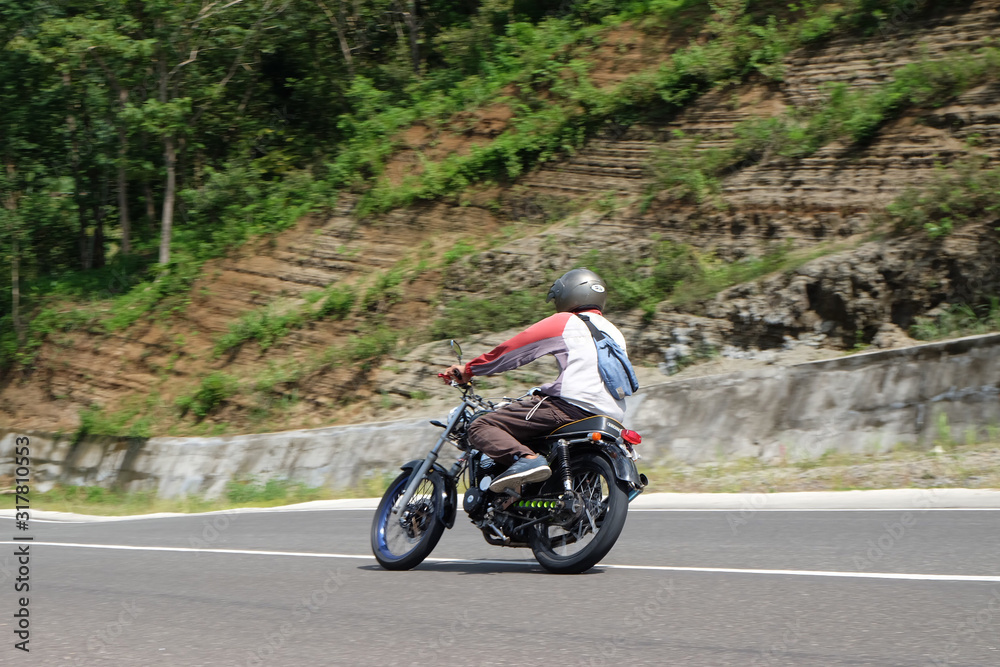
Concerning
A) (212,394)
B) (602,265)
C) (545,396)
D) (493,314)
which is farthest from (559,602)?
(212,394)

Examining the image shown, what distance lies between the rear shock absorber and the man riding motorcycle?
11 cm

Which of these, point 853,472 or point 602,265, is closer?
point 853,472

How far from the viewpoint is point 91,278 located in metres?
26.4

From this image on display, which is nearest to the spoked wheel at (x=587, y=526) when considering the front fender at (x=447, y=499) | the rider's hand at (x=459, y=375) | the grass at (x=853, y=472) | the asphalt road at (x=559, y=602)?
the asphalt road at (x=559, y=602)

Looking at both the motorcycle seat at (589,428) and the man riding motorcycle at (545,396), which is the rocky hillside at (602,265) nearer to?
the man riding motorcycle at (545,396)

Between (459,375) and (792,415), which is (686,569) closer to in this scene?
(459,375)

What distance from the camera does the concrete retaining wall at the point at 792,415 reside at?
39.2 feet

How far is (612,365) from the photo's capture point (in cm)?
633

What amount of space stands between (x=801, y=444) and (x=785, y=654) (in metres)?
9.22

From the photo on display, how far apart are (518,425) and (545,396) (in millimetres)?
260

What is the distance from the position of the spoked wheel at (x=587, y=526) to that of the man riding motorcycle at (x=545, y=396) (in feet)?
0.87

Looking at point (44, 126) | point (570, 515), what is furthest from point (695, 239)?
point (44, 126)

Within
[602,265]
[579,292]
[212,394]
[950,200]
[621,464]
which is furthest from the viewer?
[212,394]

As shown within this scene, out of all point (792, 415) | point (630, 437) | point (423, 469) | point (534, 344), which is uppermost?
point (534, 344)
